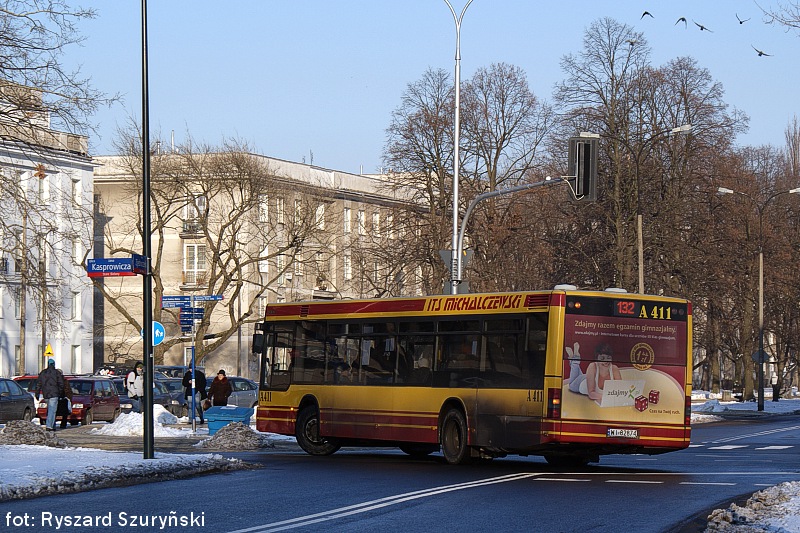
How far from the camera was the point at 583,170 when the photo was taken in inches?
1160

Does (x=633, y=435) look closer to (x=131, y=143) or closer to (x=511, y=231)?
(x=511, y=231)

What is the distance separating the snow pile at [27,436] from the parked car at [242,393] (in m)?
24.5

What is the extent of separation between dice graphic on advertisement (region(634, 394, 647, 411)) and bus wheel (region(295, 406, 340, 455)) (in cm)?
668

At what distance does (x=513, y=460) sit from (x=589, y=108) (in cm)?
3561

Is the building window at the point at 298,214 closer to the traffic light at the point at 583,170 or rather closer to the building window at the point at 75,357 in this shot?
the building window at the point at 75,357

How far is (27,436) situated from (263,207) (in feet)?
161

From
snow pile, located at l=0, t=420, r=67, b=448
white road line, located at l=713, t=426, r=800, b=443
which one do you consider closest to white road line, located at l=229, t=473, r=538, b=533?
snow pile, located at l=0, t=420, r=67, b=448

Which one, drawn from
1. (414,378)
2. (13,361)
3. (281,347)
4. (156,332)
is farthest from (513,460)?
(13,361)

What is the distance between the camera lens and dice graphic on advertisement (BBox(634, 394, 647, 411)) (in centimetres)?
2138

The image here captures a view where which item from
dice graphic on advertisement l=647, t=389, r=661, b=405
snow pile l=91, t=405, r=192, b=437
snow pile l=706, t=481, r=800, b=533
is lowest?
snow pile l=91, t=405, r=192, b=437

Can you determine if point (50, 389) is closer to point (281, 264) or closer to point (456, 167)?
point (456, 167)

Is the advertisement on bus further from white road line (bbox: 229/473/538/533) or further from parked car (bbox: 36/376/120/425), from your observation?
parked car (bbox: 36/376/120/425)

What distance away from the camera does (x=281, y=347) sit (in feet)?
88.3

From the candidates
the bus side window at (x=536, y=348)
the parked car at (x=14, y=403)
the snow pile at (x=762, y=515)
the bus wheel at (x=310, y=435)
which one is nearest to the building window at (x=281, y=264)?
the parked car at (x=14, y=403)
